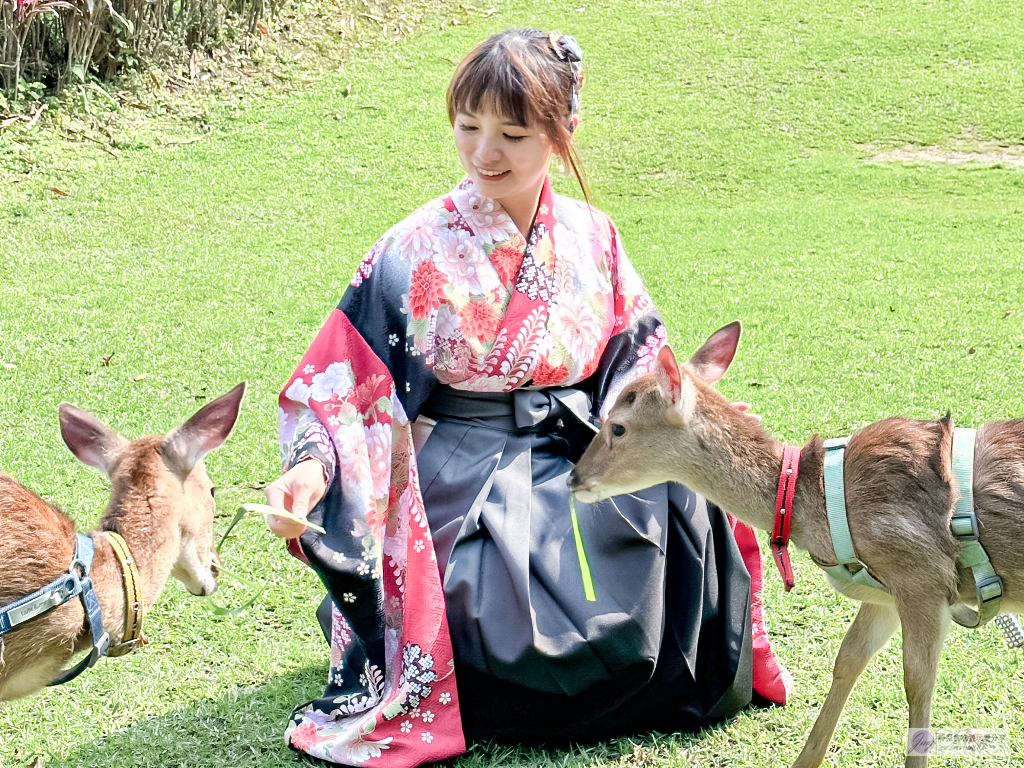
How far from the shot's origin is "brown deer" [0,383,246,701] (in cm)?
311

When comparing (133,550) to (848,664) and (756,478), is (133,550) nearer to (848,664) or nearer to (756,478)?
(756,478)

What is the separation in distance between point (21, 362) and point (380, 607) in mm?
3976

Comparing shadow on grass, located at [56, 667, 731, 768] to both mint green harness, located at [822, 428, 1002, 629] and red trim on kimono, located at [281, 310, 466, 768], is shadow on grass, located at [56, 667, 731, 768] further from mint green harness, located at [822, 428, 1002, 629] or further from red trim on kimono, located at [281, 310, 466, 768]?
mint green harness, located at [822, 428, 1002, 629]

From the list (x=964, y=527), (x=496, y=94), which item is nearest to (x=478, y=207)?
(x=496, y=94)

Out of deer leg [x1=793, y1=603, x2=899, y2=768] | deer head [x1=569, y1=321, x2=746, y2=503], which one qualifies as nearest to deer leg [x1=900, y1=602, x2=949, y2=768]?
deer leg [x1=793, y1=603, x2=899, y2=768]

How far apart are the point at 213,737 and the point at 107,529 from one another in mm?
784

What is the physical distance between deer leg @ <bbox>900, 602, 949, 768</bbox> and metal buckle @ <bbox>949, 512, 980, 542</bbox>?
0.19 metres

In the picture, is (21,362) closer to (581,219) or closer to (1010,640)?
(581,219)

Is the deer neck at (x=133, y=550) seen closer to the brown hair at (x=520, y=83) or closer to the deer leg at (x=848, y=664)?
the brown hair at (x=520, y=83)

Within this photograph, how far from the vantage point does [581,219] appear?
12.8 feet

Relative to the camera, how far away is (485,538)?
11.3 feet

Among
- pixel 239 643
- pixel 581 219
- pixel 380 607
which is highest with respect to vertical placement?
pixel 581 219

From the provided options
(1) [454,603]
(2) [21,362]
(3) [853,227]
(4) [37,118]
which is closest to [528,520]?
(1) [454,603]

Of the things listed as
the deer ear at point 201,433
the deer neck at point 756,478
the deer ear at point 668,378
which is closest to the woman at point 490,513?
the deer ear at point 201,433
